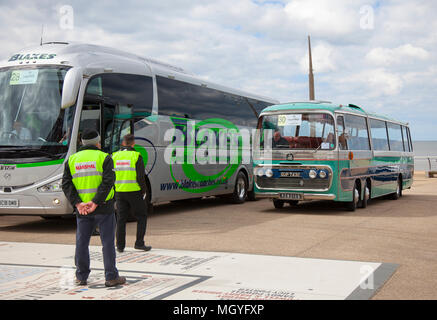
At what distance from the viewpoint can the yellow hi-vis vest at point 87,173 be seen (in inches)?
263

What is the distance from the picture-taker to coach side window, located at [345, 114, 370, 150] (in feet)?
53.9

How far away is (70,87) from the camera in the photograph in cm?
1141

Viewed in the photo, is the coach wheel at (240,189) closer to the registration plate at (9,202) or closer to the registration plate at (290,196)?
the registration plate at (290,196)

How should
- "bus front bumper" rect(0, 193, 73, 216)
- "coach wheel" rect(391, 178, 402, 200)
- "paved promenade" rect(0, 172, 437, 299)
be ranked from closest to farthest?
"paved promenade" rect(0, 172, 437, 299)
"bus front bumper" rect(0, 193, 73, 216)
"coach wheel" rect(391, 178, 402, 200)

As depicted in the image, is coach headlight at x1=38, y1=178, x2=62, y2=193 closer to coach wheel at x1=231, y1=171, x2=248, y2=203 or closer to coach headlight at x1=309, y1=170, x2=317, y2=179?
coach headlight at x1=309, y1=170, x2=317, y2=179

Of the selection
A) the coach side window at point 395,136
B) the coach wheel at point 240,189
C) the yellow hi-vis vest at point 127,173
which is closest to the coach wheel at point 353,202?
the coach wheel at point 240,189

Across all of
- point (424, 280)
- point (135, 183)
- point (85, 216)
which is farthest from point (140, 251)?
point (424, 280)

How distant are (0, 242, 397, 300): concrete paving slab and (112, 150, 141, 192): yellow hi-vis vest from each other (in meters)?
1.03

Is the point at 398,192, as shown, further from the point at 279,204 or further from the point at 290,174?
the point at 290,174

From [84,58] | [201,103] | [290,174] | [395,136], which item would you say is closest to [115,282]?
[84,58]

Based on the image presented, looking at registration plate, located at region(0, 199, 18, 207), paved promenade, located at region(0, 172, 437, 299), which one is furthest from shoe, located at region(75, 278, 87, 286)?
→ registration plate, located at region(0, 199, 18, 207)

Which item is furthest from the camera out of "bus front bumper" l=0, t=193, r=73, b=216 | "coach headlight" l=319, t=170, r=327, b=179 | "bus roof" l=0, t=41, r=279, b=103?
"coach headlight" l=319, t=170, r=327, b=179

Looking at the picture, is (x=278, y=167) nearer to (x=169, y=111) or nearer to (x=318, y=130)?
(x=318, y=130)

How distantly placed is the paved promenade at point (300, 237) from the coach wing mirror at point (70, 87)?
2621 mm
